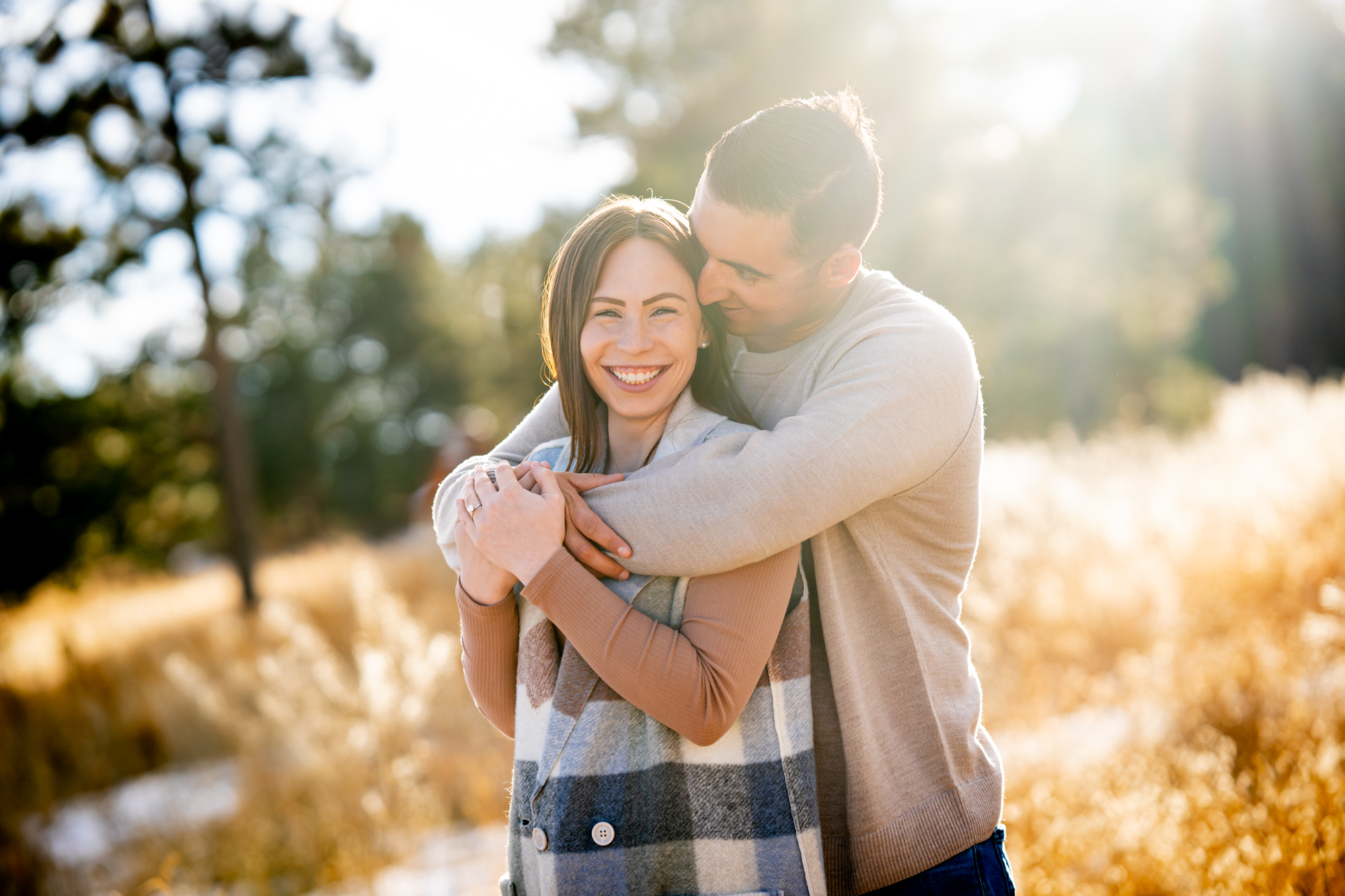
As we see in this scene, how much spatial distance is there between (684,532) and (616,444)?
0.52 meters

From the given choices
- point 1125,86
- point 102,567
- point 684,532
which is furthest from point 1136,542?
point 1125,86

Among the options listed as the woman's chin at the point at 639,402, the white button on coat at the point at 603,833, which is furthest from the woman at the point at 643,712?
the woman's chin at the point at 639,402

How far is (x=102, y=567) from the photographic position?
15.9 m

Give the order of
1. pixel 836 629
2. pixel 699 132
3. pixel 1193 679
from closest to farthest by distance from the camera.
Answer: pixel 836 629 < pixel 1193 679 < pixel 699 132

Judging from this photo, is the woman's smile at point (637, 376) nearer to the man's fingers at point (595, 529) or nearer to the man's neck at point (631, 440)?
the man's neck at point (631, 440)

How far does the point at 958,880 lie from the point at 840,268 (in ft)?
4.21

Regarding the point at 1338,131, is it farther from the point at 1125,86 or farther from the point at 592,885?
the point at 592,885

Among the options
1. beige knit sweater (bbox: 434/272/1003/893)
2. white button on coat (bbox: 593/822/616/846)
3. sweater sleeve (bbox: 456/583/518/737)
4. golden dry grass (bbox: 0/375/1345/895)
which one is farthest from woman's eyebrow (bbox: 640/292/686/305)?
golden dry grass (bbox: 0/375/1345/895)

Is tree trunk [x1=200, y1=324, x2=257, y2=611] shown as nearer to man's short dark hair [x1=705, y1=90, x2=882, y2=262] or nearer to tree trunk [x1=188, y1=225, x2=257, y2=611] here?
tree trunk [x1=188, y1=225, x2=257, y2=611]

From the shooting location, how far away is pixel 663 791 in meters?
1.62

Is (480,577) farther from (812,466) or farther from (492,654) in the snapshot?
(812,466)

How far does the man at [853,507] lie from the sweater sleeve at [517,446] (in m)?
0.12

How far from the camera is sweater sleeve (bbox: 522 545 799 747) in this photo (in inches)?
59.8

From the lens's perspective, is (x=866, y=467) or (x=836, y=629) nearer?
(x=866, y=467)
